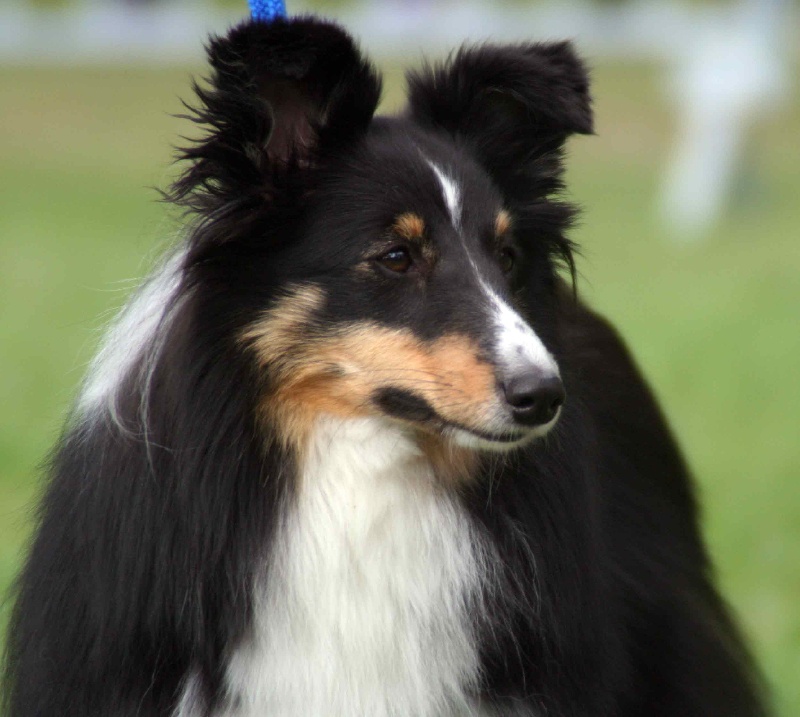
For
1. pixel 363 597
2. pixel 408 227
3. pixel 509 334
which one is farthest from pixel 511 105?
pixel 363 597

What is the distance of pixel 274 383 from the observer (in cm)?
345

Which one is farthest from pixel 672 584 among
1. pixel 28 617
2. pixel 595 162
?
pixel 595 162

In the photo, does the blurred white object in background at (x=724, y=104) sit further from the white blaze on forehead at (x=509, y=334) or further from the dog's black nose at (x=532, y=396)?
the dog's black nose at (x=532, y=396)

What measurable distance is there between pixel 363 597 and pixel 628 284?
9.99m

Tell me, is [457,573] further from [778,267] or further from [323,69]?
[778,267]

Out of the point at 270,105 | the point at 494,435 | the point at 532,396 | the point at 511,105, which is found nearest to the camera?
the point at 532,396

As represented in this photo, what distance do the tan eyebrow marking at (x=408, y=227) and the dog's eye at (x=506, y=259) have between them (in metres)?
0.25

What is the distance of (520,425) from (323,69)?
104cm

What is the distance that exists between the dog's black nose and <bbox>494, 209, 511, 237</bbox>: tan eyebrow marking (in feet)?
1.74

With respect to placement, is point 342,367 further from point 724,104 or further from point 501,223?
point 724,104

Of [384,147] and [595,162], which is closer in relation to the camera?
[384,147]

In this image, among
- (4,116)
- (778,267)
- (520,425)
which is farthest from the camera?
(4,116)

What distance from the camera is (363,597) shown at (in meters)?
3.47

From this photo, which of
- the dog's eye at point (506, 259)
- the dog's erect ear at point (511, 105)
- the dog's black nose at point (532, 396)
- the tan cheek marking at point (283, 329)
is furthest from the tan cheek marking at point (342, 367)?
the dog's erect ear at point (511, 105)
